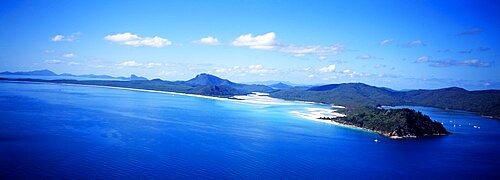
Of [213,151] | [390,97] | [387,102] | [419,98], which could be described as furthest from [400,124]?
[419,98]

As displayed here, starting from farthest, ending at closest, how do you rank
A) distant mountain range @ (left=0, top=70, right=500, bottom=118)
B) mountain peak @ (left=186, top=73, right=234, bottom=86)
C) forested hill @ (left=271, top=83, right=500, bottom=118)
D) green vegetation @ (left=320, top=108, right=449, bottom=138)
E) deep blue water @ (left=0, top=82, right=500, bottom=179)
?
1. mountain peak @ (left=186, top=73, right=234, bottom=86)
2. distant mountain range @ (left=0, top=70, right=500, bottom=118)
3. forested hill @ (left=271, top=83, right=500, bottom=118)
4. green vegetation @ (left=320, top=108, right=449, bottom=138)
5. deep blue water @ (left=0, top=82, right=500, bottom=179)

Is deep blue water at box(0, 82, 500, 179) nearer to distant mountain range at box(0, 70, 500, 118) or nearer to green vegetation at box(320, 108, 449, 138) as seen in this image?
green vegetation at box(320, 108, 449, 138)

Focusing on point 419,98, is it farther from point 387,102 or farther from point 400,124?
point 400,124

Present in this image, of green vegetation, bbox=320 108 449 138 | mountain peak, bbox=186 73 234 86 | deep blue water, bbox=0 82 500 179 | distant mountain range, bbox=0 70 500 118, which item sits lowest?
deep blue water, bbox=0 82 500 179

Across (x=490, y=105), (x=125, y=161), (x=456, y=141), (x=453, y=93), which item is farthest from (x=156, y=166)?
(x=453, y=93)

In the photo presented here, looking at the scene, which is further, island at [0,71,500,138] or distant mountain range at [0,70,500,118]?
distant mountain range at [0,70,500,118]

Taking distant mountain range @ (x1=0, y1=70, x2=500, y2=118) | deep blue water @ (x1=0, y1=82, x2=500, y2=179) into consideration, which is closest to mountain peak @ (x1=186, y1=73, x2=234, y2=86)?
distant mountain range @ (x1=0, y1=70, x2=500, y2=118)

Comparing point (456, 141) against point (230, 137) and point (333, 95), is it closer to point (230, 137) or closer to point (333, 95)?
point (230, 137)

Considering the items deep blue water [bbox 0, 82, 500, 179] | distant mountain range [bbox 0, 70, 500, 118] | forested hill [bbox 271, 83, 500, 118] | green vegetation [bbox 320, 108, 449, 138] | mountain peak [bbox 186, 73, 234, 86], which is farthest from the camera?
mountain peak [bbox 186, 73, 234, 86]
